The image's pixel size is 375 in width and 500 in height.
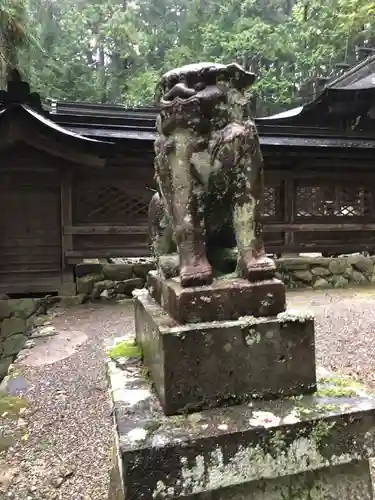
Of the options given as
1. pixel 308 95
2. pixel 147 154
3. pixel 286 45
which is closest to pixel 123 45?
pixel 286 45

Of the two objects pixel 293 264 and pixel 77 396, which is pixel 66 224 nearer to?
pixel 77 396

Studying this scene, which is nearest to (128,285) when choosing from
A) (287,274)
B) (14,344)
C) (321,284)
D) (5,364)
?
(14,344)

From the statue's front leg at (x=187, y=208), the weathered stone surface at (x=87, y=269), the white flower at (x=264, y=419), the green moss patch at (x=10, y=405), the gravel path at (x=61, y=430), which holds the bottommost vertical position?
the gravel path at (x=61, y=430)

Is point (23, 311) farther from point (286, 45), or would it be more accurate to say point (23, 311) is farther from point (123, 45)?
point (123, 45)

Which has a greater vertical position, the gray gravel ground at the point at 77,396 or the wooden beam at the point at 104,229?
the wooden beam at the point at 104,229

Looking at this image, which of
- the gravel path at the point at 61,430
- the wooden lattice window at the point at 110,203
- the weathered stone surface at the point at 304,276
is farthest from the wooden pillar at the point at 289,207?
the gravel path at the point at 61,430

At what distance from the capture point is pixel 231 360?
1.39 metres

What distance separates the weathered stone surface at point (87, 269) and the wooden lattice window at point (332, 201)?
3.77 metres

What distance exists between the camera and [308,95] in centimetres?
1630

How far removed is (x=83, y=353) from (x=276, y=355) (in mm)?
3492

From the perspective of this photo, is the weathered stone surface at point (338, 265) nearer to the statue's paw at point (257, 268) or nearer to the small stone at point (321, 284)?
the small stone at point (321, 284)

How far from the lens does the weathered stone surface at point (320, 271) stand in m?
7.97

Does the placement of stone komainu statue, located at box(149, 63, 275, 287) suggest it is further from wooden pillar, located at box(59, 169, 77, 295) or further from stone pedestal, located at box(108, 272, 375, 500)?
wooden pillar, located at box(59, 169, 77, 295)

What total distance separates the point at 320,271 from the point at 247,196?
690 centimetres
